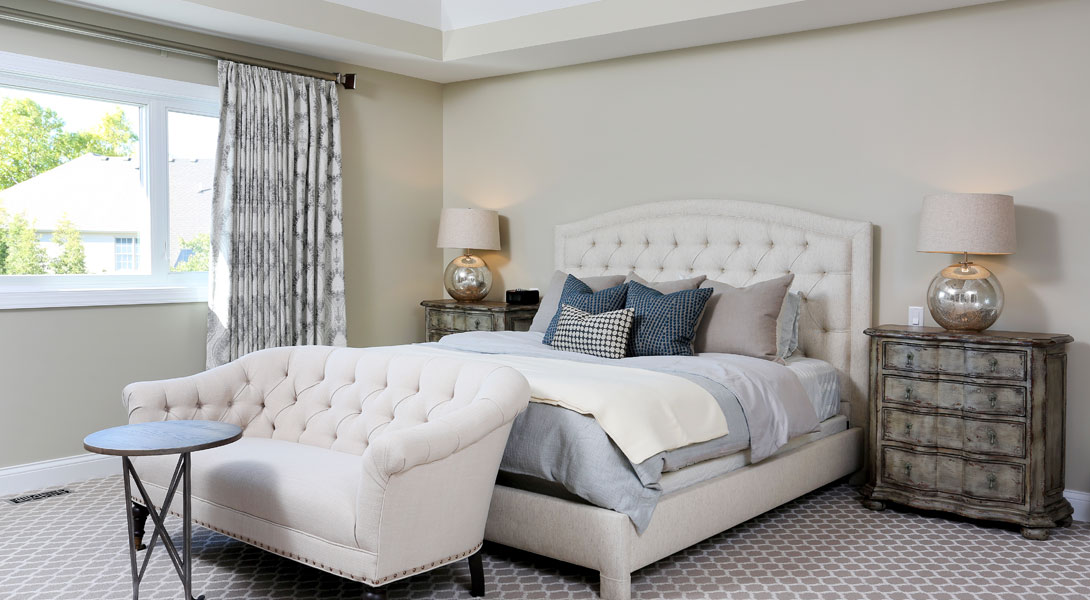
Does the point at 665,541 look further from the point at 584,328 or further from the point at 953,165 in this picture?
the point at 953,165

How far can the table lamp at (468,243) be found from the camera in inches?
221

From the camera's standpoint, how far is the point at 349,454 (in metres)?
3.14

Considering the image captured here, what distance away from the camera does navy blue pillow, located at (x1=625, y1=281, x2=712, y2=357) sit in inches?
155

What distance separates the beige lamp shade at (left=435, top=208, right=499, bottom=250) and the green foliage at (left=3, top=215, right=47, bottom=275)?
7.62 ft

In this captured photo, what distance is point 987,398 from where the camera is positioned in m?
3.63

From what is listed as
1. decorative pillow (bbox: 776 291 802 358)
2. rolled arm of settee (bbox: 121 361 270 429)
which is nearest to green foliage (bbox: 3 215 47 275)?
rolled arm of settee (bbox: 121 361 270 429)

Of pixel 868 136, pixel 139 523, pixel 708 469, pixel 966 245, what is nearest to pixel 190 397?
pixel 139 523

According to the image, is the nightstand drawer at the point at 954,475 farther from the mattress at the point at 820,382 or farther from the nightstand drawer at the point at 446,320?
the nightstand drawer at the point at 446,320

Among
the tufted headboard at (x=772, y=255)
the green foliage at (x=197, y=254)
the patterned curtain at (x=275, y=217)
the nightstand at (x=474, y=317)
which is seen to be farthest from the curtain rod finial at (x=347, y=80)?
the tufted headboard at (x=772, y=255)

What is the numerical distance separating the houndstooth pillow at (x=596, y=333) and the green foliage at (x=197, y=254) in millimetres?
2181

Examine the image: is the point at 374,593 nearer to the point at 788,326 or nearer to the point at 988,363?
the point at 788,326

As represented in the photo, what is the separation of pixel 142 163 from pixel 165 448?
2.69m

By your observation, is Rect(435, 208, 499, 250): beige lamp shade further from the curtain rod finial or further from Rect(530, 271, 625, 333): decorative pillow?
the curtain rod finial

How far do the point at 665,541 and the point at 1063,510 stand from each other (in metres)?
1.94
